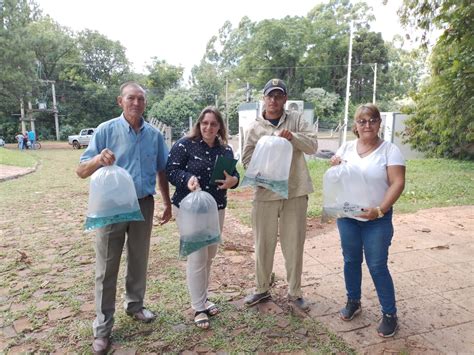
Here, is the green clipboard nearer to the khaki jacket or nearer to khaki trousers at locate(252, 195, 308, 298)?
the khaki jacket

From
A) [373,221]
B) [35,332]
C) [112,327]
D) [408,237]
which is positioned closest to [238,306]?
[112,327]

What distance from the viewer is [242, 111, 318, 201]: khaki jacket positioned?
2.92 metres

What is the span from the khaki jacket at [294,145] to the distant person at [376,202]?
0.92ft

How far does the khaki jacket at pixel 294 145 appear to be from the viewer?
9.58 feet

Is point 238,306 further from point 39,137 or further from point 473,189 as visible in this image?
point 39,137

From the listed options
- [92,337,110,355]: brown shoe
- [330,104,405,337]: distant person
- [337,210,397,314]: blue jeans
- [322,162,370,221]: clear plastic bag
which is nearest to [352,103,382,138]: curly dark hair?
[330,104,405,337]: distant person

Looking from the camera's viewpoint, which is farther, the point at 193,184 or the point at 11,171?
the point at 11,171

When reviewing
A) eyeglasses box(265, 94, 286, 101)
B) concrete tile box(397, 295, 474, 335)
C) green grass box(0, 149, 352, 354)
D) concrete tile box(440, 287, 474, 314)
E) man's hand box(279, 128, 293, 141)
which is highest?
eyeglasses box(265, 94, 286, 101)

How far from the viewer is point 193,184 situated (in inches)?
103

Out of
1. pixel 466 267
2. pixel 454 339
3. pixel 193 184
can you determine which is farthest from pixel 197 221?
pixel 466 267

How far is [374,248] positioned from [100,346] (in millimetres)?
2017

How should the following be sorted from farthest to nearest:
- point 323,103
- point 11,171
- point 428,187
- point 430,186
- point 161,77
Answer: point 161,77 < point 323,103 < point 11,171 < point 430,186 < point 428,187

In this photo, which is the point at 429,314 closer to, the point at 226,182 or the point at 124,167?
the point at 226,182

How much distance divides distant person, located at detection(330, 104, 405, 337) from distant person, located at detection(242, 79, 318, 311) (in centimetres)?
32
